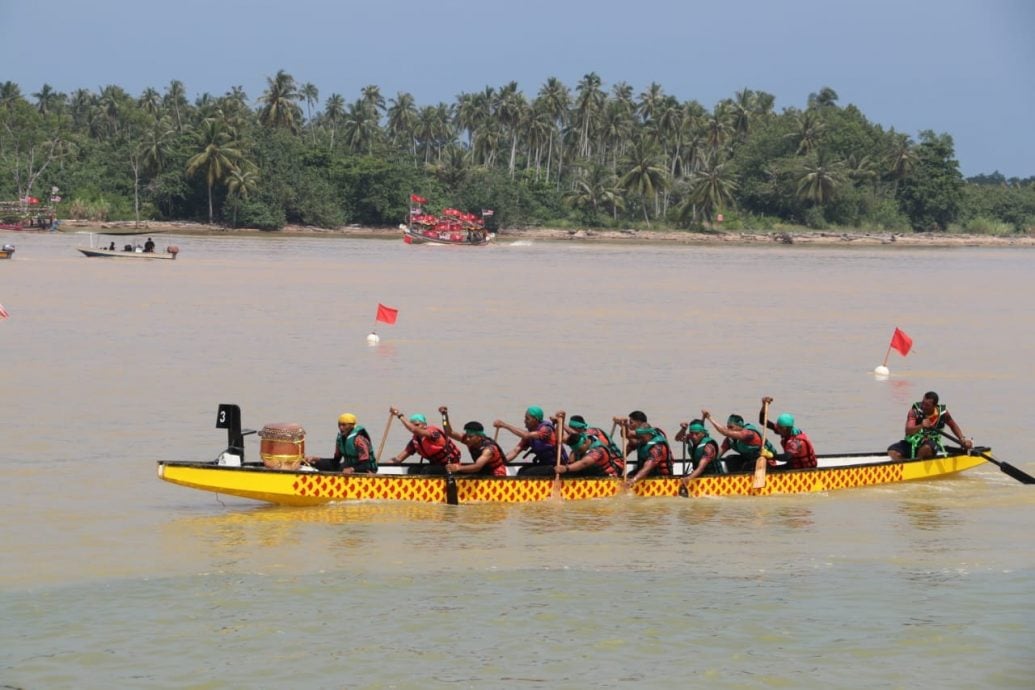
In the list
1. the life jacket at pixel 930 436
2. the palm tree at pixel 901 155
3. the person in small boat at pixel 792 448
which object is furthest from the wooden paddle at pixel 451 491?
the palm tree at pixel 901 155

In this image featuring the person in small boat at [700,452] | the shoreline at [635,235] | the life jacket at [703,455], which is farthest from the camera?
the shoreline at [635,235]

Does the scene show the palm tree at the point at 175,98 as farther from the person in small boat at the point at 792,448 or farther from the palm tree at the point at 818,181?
the person in small boat at the point at 792,448

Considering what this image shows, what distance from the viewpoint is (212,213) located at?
12175 cm

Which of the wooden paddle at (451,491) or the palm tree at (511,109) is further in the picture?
the palm tree at (511,109)

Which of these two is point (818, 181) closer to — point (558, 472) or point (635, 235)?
point (635, 235)

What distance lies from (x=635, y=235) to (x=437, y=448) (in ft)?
382

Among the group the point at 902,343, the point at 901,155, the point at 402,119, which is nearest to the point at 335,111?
the point at 402,119

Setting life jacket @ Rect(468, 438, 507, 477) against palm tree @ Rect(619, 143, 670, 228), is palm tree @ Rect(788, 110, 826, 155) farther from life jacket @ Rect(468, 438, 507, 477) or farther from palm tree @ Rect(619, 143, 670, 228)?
life jacket @ Rect(468, 438, 507, 477)

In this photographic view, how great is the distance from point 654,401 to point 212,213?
97503 millimetres

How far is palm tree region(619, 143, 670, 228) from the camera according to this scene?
130m

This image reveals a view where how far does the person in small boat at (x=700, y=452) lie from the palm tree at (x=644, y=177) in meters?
112

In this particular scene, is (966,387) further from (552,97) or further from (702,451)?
(552,97)

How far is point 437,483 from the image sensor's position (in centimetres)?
1816

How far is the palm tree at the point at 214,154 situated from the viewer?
114 m
